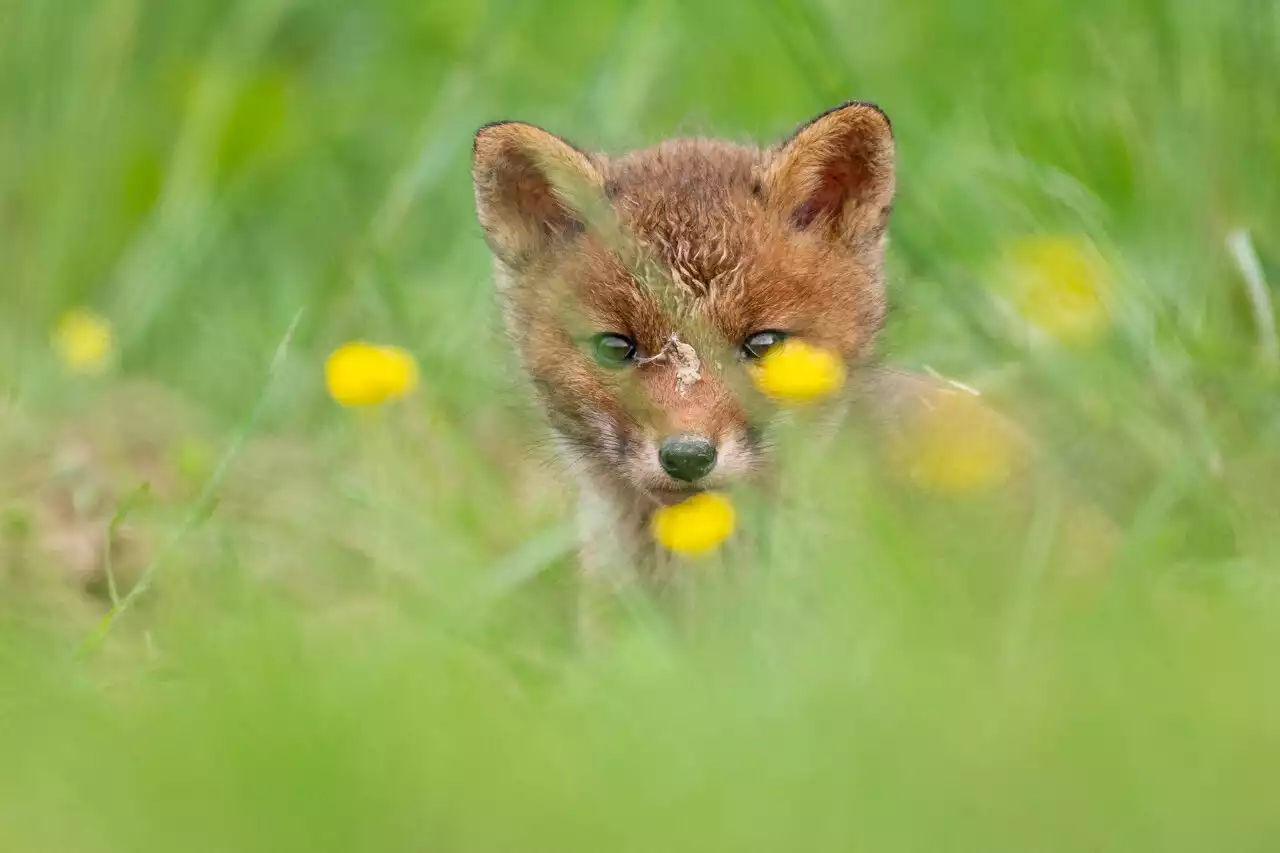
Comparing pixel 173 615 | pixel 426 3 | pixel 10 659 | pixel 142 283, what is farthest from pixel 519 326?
pixel 426 3

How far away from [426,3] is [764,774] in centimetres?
528

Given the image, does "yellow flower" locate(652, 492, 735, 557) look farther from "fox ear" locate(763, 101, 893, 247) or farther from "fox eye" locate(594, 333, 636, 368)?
"fox ear" locate(763, 101, 893, 247)

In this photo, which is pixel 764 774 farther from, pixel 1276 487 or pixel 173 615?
pixel 1276 487

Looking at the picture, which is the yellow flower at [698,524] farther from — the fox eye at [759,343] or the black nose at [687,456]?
the fox eye at [759,343]

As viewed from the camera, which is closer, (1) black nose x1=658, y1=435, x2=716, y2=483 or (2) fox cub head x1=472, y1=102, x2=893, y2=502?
(1) black nose x1=658, y1=435, x2=716, y2=483

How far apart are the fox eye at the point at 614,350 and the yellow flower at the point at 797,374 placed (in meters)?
0.30

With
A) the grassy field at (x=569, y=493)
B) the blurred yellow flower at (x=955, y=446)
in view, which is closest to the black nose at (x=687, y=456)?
the grassy field at (x=569, y=493)

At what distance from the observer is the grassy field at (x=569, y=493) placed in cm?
173

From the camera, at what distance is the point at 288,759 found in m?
1.81

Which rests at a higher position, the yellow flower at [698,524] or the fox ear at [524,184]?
the fox ear at [524,184]

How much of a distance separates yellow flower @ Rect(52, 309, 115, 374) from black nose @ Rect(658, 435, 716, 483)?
85.3 inches

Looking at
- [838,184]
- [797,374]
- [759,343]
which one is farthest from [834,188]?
[797,374]

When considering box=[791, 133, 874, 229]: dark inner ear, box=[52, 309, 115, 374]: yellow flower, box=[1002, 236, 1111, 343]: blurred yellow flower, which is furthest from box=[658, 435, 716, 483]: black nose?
Answer: box=[52, 309, 115, 374]: yellow flower

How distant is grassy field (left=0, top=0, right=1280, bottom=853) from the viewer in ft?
5.66
